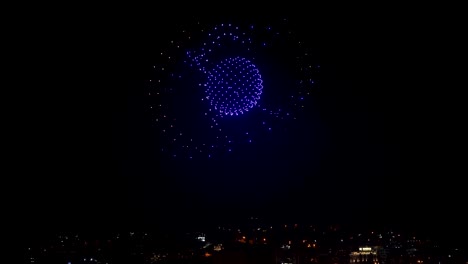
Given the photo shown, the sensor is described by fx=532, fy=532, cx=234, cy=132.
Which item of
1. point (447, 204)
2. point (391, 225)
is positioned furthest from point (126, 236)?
point (447, 204)

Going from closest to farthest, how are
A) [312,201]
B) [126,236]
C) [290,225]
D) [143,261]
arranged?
[143,261]
[126,236]
[290,225]
[312,201]

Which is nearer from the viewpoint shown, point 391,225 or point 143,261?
point 143,261

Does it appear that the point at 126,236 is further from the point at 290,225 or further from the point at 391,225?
the point at 391,225

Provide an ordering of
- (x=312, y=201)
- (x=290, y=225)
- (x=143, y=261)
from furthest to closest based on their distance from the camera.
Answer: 1. (x=312, y=201)
2. (x=290, y=225)
3. (x=143, y=261)

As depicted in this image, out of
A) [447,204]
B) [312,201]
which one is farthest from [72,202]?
[447,204]

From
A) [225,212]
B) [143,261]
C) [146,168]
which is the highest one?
[146,168]

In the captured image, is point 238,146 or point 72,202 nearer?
point 72,202

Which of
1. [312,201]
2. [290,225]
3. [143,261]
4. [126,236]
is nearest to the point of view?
[143,261]

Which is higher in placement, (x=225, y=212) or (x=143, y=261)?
(x=225, y=212)

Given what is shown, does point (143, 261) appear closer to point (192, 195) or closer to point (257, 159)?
point (192, 195)
